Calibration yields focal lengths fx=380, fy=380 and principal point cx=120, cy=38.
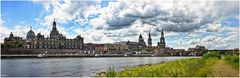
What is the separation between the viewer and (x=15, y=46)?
516 ft

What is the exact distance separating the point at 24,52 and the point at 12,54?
12.5 m

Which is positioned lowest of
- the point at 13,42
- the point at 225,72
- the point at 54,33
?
the point at 225,72

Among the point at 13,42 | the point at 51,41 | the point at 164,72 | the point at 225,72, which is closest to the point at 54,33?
the point at 51,41

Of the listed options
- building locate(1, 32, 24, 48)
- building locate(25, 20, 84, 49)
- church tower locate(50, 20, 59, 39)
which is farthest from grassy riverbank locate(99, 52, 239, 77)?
church tower locate(50, 20, 59, 39)

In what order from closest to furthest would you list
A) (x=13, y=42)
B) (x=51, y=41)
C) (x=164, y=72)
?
1. (x=164, y=72)
2. (x=13, y=42)
3. (x=51, y=41)

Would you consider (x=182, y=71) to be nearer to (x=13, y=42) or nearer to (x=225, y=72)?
(x=225, y=72)

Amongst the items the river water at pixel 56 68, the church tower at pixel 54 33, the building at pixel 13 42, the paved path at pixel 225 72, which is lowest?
the river water at pixel 56 68

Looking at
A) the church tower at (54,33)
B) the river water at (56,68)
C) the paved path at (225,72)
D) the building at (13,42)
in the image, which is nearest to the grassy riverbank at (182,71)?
the paved path at (225,72)

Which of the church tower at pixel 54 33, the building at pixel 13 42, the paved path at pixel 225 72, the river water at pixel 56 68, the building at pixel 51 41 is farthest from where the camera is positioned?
the church tower at pixel 54 33

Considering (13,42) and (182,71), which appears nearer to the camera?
(182,71)

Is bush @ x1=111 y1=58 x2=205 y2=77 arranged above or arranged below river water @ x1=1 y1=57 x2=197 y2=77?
above

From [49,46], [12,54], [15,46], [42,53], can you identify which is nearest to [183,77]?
[12,54]

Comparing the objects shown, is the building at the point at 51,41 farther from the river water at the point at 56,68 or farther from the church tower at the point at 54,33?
the river water at the point at 56,68

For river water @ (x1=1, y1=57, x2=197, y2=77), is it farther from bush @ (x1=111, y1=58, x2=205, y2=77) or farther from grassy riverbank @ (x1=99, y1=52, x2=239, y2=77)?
bush @ (x1=111, y1=58, x2=205, y2=77)
